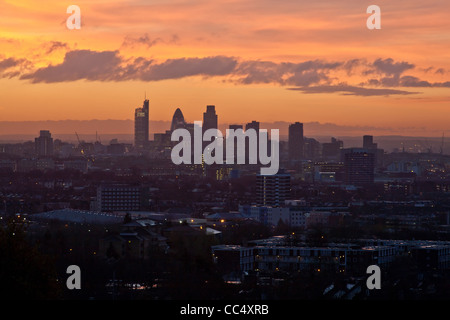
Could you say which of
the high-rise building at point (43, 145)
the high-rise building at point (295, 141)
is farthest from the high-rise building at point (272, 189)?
the high-rise building at point (43, 145)

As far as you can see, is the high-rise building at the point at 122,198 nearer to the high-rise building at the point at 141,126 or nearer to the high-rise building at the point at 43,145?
the high-rise building at the point at 43,145

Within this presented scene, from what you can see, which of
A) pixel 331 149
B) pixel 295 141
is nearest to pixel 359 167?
pixel 295 141

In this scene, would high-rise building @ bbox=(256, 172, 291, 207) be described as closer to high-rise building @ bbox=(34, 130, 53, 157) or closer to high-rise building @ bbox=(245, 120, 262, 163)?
high-rise building @ bbox=(245, 120, 262, 163)

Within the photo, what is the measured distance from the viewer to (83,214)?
37500mm

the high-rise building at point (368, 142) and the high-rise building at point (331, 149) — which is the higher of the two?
the high-rise building at point (368, 142)

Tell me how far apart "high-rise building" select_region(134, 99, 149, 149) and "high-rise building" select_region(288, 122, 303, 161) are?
2021 cm

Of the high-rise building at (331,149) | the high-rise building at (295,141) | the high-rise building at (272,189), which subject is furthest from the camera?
the high-rise building at (331,149)

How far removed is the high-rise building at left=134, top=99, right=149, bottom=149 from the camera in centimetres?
12306

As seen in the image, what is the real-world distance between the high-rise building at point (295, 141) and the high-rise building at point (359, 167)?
67.3 ft

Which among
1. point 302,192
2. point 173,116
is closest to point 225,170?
point 302,192

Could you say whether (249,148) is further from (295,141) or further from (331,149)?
(331,149)

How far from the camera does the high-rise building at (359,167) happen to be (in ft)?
271

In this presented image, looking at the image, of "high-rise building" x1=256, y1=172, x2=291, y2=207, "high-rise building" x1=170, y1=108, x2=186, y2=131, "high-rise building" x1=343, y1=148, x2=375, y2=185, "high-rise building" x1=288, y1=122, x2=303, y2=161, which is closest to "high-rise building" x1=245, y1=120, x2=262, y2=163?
"high-rise building" x1=343, y1=148, x2=375, y2=185

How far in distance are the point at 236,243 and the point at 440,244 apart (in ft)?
15.3
